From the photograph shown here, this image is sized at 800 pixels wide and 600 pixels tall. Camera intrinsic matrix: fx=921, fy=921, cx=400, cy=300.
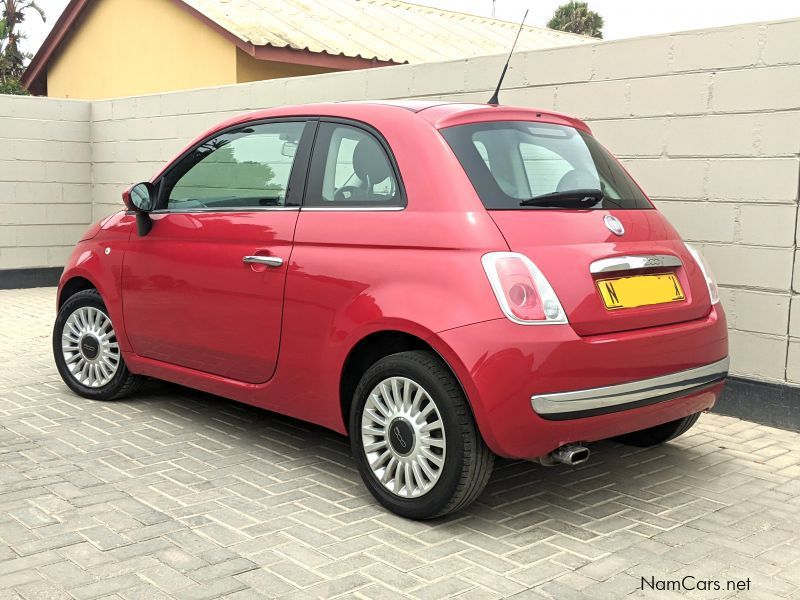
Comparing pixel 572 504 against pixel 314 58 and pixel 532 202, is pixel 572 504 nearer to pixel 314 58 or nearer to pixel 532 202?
pixel 532 202

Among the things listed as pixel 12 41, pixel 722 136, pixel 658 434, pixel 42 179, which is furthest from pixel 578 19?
pixel 658 434

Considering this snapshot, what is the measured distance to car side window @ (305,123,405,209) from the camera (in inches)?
164

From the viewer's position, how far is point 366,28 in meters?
17.5

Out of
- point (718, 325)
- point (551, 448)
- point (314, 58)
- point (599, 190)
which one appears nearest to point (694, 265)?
point (718, 325)

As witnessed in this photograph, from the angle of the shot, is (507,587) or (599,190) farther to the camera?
(599,190)

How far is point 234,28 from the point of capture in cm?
1420

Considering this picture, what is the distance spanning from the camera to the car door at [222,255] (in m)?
4.54

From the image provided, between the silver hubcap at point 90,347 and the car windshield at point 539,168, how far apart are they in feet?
9.15

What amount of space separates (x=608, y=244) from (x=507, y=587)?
1.51 metres

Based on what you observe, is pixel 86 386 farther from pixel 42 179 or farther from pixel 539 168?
pixel 42 179

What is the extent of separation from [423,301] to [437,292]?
7 centimetres

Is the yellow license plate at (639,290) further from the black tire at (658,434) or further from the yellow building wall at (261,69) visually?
the yellow building wall at (261,69)

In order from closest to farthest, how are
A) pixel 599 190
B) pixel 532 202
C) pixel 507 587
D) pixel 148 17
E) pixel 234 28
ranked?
pixel 507 587 → pixel 532 202 → pixel 599 190 → pixel 234 28 → pixel 148 17

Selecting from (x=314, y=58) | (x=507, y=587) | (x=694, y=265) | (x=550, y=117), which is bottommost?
(x=507, y=587)
